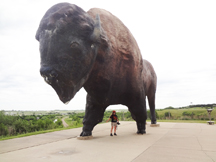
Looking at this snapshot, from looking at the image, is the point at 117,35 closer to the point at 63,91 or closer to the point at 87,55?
the point at 87,55

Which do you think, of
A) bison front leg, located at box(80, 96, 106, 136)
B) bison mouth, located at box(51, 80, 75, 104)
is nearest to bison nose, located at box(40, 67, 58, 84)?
bison mouth, located at box(51, 80, 75, 104)

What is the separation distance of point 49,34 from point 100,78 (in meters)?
1.65

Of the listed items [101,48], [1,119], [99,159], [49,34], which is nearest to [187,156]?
[99,159]

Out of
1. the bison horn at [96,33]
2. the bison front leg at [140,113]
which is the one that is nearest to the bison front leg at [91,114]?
the bison front leg at [140,113]

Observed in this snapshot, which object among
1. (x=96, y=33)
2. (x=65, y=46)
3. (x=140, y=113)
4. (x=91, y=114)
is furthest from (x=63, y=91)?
(x=140, y=113)

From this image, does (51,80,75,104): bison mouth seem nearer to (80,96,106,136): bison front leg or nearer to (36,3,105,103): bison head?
(36,3,105,103): bison head

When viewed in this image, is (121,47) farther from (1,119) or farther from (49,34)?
(1,119)

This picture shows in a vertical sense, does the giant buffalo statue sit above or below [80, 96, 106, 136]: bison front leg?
above

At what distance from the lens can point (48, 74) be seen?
330 cm

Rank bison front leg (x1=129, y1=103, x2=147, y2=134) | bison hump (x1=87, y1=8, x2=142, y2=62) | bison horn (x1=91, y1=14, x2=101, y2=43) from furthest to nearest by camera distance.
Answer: bison front leg (x1=129, y1=103, x2=147, y2=134), bison hump (x1=87, y1=8, x2=142, y2=62), bison horn (x1=91, y1=14, x2=101, y2=43)

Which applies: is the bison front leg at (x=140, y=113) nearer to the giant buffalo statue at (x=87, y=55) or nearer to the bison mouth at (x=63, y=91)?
the giant buffalo statue at (x=87, y=55)

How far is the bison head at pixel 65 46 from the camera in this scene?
3387mm

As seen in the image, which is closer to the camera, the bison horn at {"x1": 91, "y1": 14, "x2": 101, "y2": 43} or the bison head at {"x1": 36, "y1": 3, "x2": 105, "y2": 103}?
the bison head at {"x1": 36, "y1": 3, "x2": 105, "y2": 103}

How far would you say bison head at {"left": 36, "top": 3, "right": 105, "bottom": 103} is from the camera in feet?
11.1
